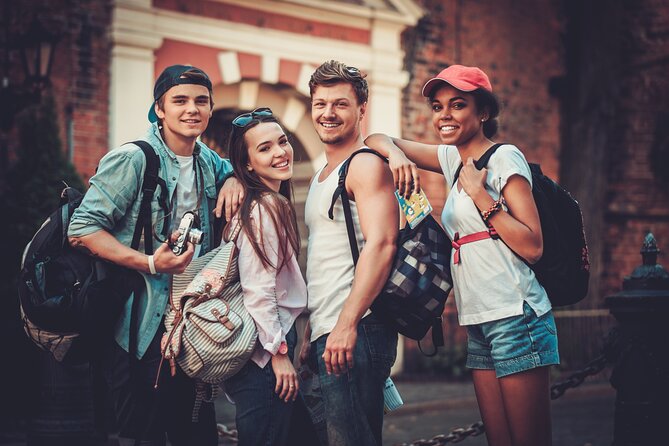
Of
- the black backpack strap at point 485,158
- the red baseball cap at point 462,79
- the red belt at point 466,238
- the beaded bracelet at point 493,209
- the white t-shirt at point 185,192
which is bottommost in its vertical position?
the red belt at point 466,238

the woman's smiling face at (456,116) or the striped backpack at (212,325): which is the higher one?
the woman's smiling face at (456,116)

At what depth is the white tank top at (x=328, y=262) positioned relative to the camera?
3.34m

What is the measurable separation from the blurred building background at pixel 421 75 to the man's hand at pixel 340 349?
173 inches

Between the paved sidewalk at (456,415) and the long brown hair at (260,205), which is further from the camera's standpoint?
the paved sidewalk at (456,415)

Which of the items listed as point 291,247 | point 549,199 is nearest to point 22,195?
point 291,247

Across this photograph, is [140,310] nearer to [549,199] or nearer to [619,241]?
[549,199]

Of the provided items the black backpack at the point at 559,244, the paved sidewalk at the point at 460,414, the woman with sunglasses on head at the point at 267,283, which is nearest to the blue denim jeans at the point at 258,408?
the woman with sunglasses on head at the point at 267,283

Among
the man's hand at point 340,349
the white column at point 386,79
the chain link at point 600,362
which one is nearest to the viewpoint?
the man's hand at point 340,349

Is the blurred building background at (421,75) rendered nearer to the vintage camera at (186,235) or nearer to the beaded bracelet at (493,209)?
the vintage camera at (186,235)

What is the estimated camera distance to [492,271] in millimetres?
3396

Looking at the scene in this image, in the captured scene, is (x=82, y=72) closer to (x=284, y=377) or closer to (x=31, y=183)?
(x=31, y=183)

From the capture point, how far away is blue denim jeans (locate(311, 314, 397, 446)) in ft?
10.5

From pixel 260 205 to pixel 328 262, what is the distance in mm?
325

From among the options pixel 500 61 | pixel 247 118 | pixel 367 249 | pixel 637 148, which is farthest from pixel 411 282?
pixel 637 148
